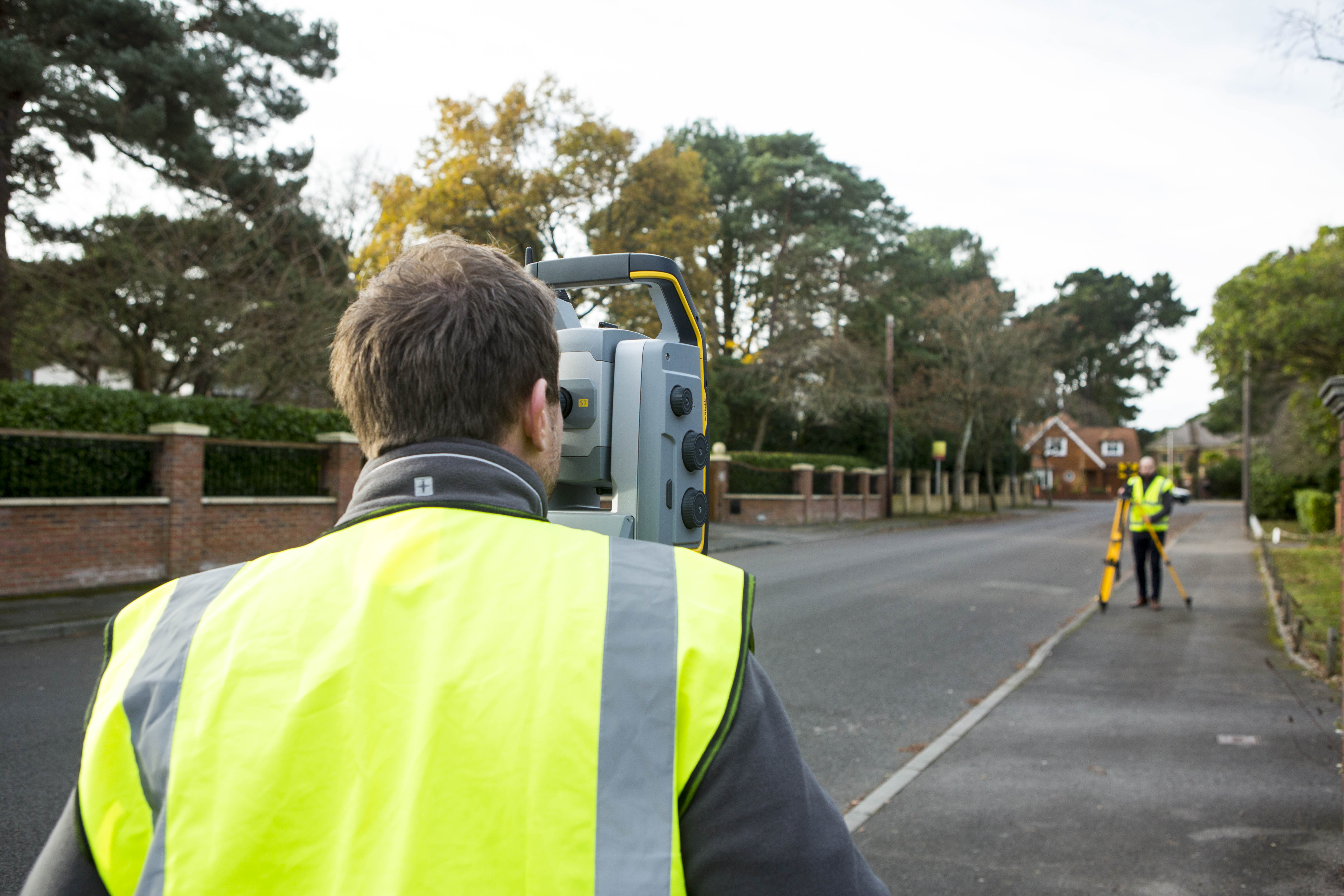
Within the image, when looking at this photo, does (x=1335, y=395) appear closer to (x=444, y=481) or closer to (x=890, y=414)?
(x=444, y=481)

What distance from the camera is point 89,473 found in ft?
37.0

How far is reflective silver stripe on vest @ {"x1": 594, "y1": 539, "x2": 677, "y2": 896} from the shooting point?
98 centimetres

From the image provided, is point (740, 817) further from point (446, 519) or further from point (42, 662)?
point (42, 662)

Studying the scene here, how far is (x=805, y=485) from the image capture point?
2864 cm

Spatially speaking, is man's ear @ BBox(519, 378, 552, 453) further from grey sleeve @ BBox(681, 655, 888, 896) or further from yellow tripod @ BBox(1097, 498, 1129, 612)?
yellow tripod @ BBox(1097, 498, 1129, 612)

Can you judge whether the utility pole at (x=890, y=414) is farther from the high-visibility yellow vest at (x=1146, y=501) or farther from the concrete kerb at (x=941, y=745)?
the concrete kerb at (x=941, y=745)

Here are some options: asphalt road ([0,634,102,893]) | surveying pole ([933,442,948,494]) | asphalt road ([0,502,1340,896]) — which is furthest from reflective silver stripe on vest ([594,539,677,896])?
Result: surveying pole ([933,442,948,494])

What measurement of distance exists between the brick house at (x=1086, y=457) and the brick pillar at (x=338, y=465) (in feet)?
226

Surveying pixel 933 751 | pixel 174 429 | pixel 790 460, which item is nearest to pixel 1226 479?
pixel 790 460

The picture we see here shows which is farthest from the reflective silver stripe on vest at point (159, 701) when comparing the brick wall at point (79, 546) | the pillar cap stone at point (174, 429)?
the pillar cap stone at point (174, 429)

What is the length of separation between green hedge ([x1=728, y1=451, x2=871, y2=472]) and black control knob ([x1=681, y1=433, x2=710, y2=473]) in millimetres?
23870

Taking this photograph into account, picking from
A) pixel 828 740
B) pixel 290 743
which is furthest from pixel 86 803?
pixel 828 740

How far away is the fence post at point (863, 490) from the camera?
32656 millimetres

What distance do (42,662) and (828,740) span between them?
6.07 metres
